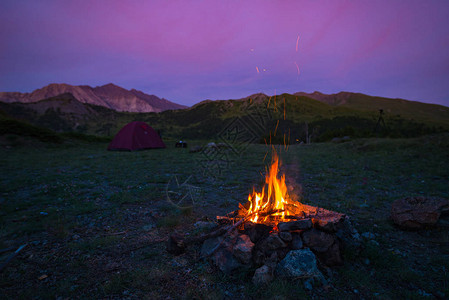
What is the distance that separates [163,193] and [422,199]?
22.3ft

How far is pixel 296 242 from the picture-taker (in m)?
3.32

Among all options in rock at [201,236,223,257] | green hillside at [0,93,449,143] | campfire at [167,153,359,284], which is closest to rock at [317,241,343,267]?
campfire at [167,153,359,284]

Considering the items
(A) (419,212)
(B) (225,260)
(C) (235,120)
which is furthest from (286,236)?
(C) (235,120)

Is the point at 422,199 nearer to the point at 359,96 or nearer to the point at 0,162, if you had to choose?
the point at 0,162

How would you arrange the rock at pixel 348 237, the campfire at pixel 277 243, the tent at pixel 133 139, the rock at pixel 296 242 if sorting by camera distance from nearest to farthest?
1. the campfire at pixel 277 243
2. the rock at pixel 296 242
3. the rock at pixel 348 237
4. the tent at pixel 133 139

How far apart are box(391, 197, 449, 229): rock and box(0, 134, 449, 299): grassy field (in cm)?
18

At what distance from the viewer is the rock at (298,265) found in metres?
2.95

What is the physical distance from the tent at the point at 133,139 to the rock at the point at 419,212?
18.5m

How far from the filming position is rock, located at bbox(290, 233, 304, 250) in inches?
129

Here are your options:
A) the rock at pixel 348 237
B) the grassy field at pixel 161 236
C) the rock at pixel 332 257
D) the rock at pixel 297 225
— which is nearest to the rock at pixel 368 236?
the grassy field at pixel 161 236

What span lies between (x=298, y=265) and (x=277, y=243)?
40cm

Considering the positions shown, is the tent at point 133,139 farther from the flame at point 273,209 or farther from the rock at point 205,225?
the flame at point 273,209

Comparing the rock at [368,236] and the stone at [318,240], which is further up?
the stone at [318,240]

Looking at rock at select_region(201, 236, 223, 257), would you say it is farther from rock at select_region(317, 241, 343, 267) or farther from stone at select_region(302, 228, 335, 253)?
rock at select_region(317, 241, 343, 267)
